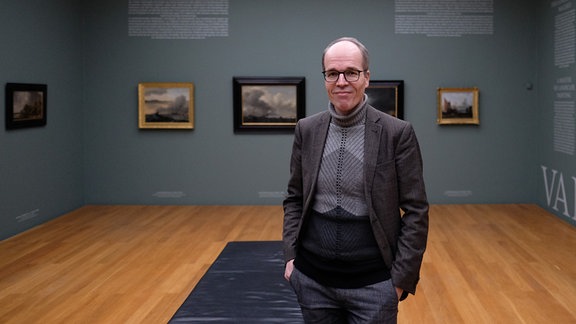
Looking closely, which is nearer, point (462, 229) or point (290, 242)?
point (290, 242)

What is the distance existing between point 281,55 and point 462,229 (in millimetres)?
5981

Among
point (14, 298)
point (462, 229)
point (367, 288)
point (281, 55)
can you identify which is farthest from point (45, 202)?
point (367, 288)

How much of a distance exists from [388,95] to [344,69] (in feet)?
38.0

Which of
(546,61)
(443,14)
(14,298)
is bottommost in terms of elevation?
(14,298)

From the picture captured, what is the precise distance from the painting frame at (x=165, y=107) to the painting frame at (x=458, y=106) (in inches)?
237

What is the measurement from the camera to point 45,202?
12859mm

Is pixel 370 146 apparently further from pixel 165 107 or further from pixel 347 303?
pixel 165 107

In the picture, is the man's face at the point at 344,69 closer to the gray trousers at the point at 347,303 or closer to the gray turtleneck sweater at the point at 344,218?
the gray turtleneck sweater at the point at 344,218

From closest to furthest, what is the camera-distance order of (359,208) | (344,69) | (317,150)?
(344,69) < (359,208) < (317,150)

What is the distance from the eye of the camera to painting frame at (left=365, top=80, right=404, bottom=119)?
14.4 m

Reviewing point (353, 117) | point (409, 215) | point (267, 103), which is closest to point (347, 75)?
point (353, 117)

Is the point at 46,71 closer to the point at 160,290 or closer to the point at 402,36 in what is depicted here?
the point at 160,290

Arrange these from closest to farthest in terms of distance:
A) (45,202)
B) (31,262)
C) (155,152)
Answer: (31,262) → (45,202) → (155,152)

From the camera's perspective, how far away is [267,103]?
1459cm
